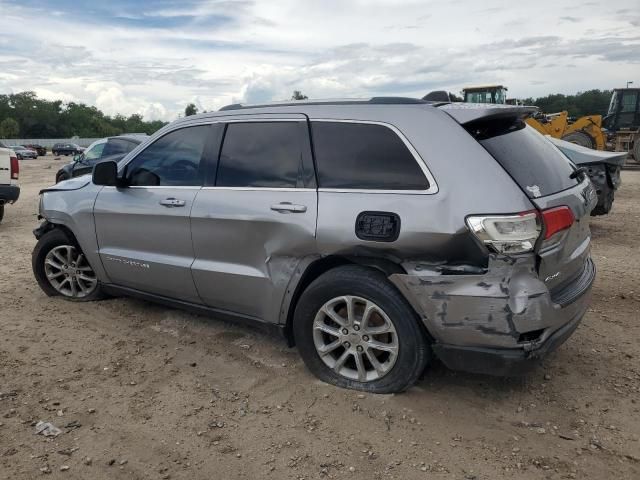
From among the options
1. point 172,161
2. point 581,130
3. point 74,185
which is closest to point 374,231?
point 172,161

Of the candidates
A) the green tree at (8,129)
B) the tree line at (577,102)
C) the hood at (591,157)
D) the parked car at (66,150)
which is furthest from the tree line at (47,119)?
the hood at (591,157)

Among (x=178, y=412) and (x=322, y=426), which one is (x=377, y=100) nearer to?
(x=322, y=426)

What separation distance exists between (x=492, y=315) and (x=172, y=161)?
2.59 metres

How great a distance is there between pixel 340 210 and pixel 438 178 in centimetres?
60

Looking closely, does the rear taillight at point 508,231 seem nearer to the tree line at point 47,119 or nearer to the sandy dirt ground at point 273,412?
the sandy dirt ground at point 273,412

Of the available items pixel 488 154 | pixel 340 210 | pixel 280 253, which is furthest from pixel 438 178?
pixel 280 253

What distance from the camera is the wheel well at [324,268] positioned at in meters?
3.11

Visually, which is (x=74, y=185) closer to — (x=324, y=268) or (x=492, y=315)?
(x=324, y=268)

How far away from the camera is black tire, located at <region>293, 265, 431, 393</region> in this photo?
Result: 306 centimetres

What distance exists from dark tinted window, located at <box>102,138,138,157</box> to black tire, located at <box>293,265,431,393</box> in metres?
9.97

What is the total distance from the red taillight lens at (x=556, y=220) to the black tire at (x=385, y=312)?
0.84 metres

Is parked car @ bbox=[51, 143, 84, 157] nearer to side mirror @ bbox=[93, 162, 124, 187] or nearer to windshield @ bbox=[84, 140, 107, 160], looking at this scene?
windshield @ bbox=[84, 140, 107, 160]

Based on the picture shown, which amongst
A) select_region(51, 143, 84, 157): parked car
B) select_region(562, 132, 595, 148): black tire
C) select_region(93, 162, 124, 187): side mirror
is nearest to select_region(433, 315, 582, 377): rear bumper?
select_region(93, 162, 124, 187): side mirror

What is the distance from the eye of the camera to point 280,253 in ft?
11.4
